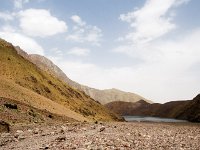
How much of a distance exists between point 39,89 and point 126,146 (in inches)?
→ 2317

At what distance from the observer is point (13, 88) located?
54.6 metres

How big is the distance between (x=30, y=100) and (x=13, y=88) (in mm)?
3585

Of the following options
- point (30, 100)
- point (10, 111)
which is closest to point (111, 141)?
point (10, 111)

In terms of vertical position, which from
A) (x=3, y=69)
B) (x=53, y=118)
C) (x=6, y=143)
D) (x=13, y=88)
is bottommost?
(x=6, y=143)

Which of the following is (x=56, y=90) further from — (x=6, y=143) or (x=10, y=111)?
(x=6, y=143)

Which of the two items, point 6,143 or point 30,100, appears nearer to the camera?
point 6,143

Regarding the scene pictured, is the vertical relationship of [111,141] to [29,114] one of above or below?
below

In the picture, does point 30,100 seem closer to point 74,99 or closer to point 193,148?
point 74,99

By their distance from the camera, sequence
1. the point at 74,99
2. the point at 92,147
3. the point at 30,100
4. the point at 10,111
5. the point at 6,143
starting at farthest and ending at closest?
1. the point at 74,99
2. the point at 30,100
3. the point at 10,111
4. the point at 6,143
5. the point at 92,147

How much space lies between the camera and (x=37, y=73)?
81875 millimetres

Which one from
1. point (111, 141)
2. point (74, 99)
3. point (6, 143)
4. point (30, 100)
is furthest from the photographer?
point (74, 99)

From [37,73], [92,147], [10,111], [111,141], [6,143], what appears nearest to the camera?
[92,147]

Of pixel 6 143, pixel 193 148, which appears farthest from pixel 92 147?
pixel 6 143

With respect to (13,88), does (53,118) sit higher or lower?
lower
